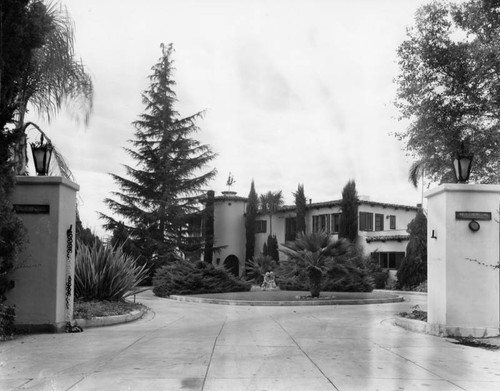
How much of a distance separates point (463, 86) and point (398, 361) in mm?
11836

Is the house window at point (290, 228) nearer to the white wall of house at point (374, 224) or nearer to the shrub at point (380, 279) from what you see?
the white wall of house at point (374, 224)

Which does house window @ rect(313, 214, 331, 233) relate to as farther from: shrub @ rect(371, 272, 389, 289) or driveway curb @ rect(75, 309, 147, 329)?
driveway curb @ rect(75, 309, 147, 329)

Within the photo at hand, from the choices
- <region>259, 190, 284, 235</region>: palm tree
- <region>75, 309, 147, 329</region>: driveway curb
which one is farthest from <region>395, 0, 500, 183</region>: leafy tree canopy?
<region>259, 190, 284, 235</region>: palm tree

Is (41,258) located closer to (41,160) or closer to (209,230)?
(41,160)

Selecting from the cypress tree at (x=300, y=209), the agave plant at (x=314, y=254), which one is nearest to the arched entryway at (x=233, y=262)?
the cypress tree at (x=300, y=209)

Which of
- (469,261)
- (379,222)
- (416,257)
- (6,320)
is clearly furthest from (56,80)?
(379,222)

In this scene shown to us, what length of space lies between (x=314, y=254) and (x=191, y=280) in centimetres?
621

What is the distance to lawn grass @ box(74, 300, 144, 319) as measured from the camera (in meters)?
11.6

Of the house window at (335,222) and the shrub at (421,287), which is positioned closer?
the shrub at (421,287)

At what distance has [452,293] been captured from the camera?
1012 cm

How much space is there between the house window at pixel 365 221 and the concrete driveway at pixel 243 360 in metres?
28.2

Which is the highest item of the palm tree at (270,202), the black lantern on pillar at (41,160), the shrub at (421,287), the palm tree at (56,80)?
the palm tree at (56,80)

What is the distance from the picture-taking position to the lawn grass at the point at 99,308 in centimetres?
1162

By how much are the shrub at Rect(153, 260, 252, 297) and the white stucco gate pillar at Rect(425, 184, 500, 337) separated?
50.2 feet
